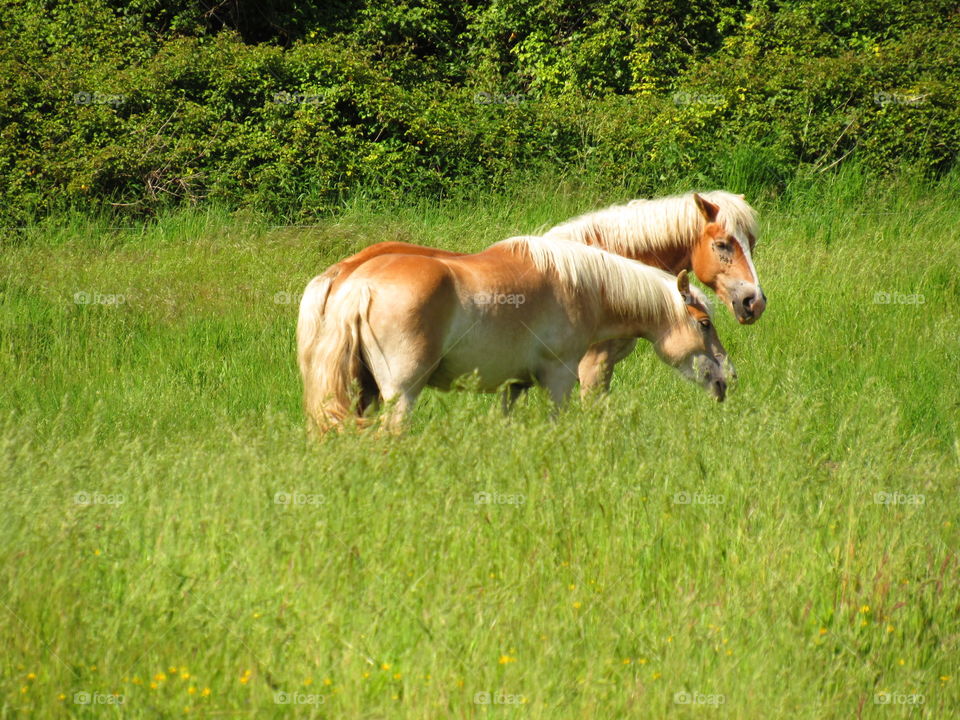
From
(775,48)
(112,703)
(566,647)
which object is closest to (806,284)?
(775,48)

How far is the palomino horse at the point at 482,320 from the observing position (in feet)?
17.0

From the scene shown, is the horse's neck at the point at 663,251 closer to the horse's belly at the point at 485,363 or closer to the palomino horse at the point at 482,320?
the palomino horse at the point at 482,320

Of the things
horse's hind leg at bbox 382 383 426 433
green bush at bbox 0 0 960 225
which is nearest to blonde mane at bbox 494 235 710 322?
horse's hind leg at bbox 382 383 426 433

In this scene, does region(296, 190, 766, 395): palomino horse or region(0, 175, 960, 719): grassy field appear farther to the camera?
region(296, 190, 766, 395): palomino horse

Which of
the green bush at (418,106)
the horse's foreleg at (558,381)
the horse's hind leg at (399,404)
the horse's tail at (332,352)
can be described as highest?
the horse's tail at (332,352)

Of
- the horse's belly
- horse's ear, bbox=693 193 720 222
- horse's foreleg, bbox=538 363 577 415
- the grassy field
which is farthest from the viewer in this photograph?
horse's ear, bbox=693 193 720 222

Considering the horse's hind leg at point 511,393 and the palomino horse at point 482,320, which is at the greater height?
the palomino horse at point 482,320

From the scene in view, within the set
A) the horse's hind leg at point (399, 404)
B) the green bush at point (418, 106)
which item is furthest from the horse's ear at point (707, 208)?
the green bush at point (418, 106)

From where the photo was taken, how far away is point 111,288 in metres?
8.87

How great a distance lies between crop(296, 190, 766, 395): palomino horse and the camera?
6914 mm

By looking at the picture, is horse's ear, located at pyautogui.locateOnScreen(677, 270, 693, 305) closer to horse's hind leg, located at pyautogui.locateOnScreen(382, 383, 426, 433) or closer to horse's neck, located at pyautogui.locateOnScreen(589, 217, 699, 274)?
horse's neck, located at pyautogui.locateOnScreen(589, 217, 699, 274)

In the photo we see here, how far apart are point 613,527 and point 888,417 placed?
1.88 meters

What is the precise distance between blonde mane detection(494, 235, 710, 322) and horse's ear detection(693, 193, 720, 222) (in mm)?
774

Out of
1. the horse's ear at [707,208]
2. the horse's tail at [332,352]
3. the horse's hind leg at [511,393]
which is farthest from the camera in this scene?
the horse's ear at [707,208]
